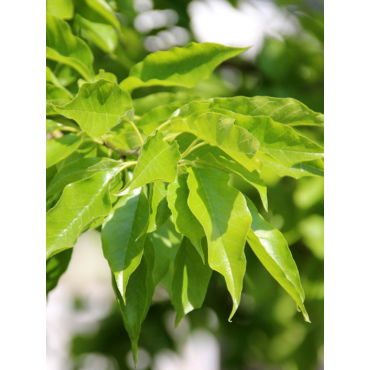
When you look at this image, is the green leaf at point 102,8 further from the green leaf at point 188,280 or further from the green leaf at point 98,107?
the green leaf at point 188,280

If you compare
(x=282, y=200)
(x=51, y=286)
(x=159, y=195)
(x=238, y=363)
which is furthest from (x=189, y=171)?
(x=238, y=363)

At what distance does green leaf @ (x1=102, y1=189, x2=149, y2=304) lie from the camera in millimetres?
410

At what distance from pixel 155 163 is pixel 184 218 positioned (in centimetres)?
7

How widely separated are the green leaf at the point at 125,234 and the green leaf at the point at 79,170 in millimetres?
48

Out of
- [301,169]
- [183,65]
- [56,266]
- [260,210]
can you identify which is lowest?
[260,210]

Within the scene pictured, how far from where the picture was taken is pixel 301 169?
0.49m

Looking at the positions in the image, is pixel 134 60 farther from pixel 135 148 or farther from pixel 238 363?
pixel 238 363

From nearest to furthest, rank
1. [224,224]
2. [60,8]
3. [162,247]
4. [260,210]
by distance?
[224,224]
[162,247]
[60,8]
[260,210]

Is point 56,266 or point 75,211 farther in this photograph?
point 56,266

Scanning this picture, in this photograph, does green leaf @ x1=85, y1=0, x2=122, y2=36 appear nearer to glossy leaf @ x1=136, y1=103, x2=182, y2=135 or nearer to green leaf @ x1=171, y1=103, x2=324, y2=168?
glossy leaf @ x1=136, y1=103, x2=182, y2=135

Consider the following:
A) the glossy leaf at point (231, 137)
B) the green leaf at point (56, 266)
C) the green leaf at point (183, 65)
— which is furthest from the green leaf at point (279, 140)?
the green leaf at point (56, 266)

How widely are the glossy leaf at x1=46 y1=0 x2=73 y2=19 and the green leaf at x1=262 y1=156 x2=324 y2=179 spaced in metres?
0.48

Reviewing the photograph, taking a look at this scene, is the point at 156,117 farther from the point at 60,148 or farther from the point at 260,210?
the point at 260,210

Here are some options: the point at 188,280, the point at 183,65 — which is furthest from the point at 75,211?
the point at 183,65
